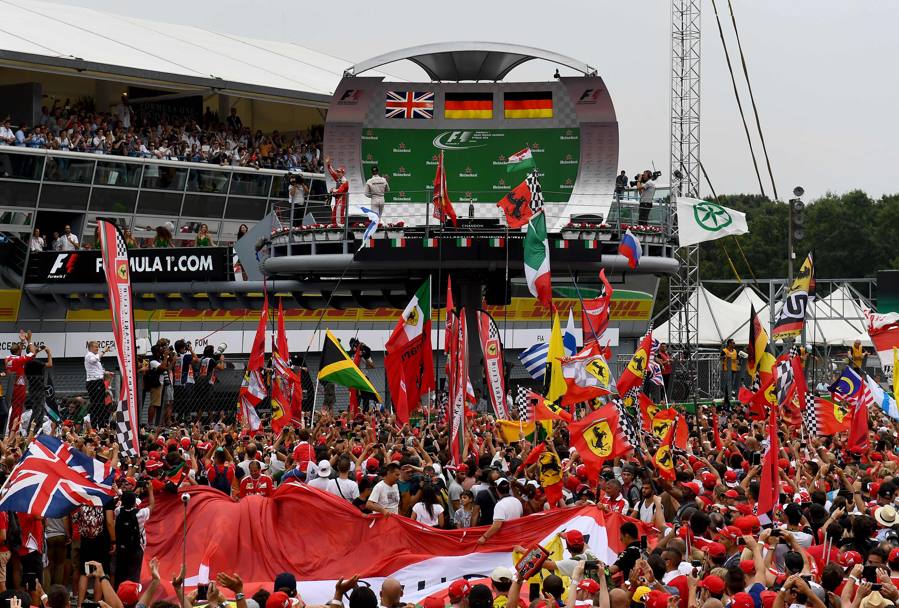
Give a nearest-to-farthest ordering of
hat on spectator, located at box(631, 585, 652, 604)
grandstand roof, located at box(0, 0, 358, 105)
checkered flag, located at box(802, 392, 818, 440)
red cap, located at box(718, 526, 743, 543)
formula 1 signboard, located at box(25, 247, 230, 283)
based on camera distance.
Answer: hat on spectator, located at box(631, 585, 652, 604) < red cap, located at box(718, 526, 743, 543) < checkered flag, located at box(802, 392, 818, 440) < formula 1 signboard, located at box(25, 247, 230, 283) < grandstand roof, located at box(0, 0, 358, 105)

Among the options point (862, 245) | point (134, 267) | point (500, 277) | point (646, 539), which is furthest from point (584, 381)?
point (862, 245)

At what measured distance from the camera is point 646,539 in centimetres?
1242

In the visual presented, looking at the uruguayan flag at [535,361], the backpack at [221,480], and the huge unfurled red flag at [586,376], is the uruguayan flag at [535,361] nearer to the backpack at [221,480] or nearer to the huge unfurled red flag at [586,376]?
the huge unfurled red flag at [586,376]

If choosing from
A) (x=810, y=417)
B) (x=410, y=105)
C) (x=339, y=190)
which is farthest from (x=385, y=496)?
(x=410, y=105)

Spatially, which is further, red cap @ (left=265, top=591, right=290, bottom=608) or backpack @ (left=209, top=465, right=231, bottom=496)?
backpack @ (left=209, top=465, right=231, bottom=496)

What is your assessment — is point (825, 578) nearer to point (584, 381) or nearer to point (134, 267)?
point (584, 381)

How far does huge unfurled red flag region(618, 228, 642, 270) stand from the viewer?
3092cm

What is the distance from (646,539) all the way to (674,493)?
2.76 ft

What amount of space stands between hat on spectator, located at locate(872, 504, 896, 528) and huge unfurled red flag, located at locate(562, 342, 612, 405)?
6.27m

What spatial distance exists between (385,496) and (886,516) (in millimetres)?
5080

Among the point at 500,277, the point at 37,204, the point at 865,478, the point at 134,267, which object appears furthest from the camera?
the point at 37,204

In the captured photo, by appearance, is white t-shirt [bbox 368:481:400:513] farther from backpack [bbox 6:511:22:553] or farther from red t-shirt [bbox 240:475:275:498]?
Result: backpack [bbox 6:511:22:553]

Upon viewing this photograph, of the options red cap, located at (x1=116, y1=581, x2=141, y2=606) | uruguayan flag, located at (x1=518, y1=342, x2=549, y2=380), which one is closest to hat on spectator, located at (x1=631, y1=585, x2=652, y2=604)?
red cap, located at (x1=116, y1=581, x2=141, y2=606)

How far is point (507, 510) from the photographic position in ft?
44.3
